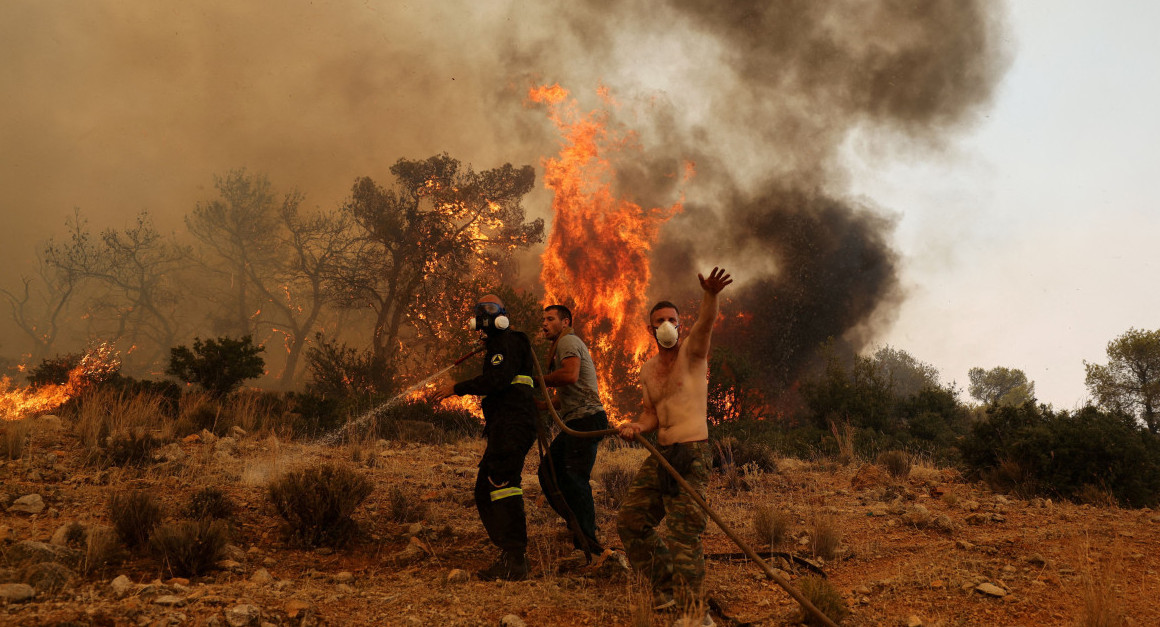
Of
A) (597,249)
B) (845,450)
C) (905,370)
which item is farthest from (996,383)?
(845,450)

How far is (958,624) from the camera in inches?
173

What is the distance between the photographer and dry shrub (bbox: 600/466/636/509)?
8789 millimetres

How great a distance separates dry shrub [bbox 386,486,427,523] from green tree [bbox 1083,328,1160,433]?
36.8m

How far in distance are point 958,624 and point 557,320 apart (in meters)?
3.69

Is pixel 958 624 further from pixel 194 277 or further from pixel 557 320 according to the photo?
pixel 194 277

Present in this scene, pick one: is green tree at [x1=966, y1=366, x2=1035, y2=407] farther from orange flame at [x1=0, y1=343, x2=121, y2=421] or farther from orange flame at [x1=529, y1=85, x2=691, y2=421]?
orange flame at [x1=0, y1=343, x2=121, y2=421]

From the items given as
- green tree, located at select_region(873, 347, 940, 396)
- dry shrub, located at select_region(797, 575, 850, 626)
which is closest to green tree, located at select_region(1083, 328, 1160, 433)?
green tree, located at select_region(873, 347, 940, 396)

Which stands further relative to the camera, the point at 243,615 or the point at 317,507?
the point at 317,507

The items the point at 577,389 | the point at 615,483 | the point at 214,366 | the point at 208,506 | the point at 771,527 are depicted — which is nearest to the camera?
the point at 577,389

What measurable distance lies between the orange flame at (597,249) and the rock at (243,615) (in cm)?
2309

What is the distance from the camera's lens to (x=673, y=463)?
4.51m

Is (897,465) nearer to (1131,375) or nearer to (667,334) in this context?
(667,334)

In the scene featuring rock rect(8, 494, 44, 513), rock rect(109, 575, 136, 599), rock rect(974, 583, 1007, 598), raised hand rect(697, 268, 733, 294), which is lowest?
rock rect(109, 575, 136, 599)

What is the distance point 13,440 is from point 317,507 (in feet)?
16.6
